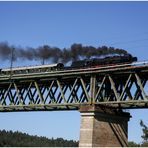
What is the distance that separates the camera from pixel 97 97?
34.8 meters

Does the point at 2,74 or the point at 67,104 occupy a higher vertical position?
the point at 2,74

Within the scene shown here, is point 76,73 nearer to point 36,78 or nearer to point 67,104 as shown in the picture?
point 67,104

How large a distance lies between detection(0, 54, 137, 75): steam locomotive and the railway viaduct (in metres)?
2.03

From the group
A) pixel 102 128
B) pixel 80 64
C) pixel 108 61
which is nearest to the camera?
pixel 102 128

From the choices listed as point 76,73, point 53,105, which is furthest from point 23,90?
point 76,73

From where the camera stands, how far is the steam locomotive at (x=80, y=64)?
36.3 meters

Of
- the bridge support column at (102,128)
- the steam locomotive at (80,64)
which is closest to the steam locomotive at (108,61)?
the steam locomotive at (80,64)

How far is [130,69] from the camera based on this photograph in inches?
1277

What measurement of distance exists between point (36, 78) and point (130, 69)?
1203cm

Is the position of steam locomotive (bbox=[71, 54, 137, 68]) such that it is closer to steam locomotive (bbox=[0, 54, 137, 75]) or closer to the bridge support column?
steam locomotive (bbox=[0, 54, 137, 75])

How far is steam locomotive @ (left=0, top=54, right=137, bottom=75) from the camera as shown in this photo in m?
36.3

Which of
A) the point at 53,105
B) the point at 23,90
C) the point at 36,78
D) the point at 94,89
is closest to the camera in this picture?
the point at 94,89

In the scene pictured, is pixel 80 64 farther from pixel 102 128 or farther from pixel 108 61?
pixel 102 128

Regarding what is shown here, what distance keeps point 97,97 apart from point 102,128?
10.2 feet
